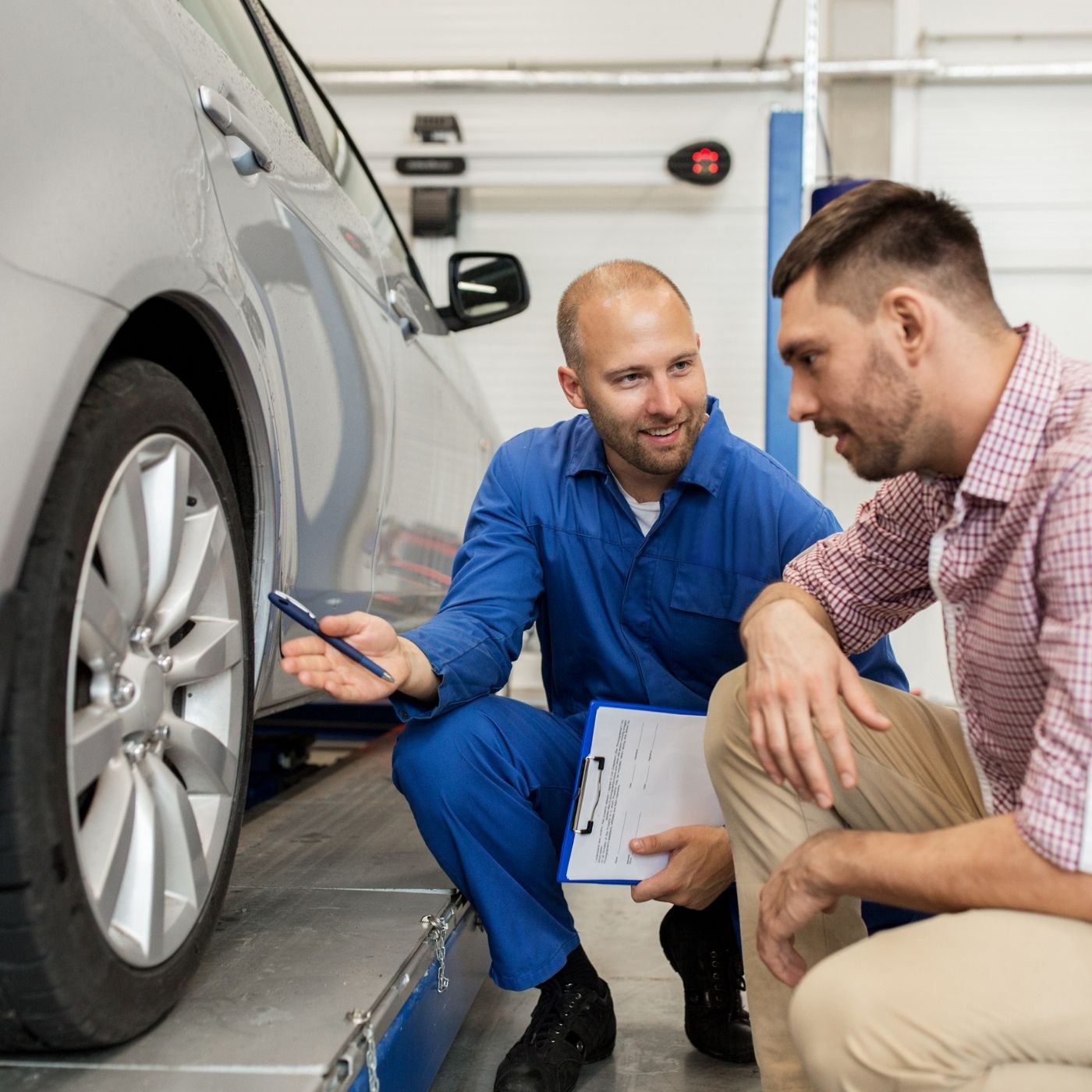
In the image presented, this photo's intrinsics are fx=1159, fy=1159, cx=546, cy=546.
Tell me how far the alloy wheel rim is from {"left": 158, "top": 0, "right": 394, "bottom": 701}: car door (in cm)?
25

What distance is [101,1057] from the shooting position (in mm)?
1039

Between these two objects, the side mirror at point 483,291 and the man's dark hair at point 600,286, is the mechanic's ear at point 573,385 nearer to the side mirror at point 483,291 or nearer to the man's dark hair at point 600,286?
the man's dark hair at point 600,286

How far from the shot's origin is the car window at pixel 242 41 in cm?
147

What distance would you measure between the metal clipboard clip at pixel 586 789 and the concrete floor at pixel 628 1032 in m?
0.33

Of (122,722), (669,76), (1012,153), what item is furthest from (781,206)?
(122,722)

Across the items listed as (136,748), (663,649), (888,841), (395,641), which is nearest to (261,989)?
(136,748)

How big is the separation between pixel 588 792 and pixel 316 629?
463 mm

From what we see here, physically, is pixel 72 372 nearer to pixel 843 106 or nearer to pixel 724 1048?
pixel 724 1048

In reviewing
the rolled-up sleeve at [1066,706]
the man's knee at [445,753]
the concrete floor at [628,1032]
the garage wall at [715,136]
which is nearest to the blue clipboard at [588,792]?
the man's knee at [445,753]

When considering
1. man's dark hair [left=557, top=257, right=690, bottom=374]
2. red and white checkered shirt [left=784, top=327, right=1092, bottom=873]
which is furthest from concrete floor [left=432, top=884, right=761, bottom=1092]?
man's dark hair [left=557, top=257, right=690, bottom=374]

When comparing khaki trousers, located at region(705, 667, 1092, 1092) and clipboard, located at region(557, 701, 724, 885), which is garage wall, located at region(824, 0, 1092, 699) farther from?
khaki trousers, located at region(705, 667, 1092, 1092)

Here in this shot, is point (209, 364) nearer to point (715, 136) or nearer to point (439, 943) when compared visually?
point (439, 943)

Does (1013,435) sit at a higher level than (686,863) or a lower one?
higher

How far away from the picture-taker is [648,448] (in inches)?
69.8
